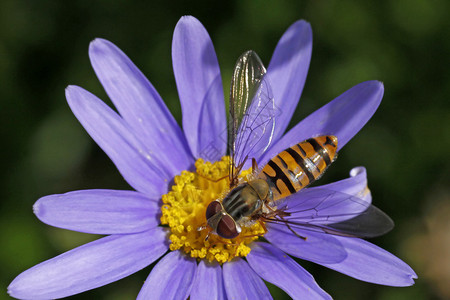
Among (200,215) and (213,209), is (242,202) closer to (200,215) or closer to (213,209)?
(213,209)

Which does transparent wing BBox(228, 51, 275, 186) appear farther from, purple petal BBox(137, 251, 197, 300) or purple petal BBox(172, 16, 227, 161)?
purple petal BBox(137, 251, 197, 300)

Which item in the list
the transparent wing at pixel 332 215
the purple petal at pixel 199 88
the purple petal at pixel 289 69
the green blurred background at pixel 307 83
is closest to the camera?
the transparent wing at pixel 332 215

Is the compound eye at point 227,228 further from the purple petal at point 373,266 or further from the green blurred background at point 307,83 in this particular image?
the green blurred background at point 307,83

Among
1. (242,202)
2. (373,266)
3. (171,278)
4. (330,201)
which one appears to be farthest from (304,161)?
(171,278)

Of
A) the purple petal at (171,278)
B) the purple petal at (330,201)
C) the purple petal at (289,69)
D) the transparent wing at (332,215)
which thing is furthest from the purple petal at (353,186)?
the purple petal at (171,278)

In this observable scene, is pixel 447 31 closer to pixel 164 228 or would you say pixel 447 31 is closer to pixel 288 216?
pixel 288 216

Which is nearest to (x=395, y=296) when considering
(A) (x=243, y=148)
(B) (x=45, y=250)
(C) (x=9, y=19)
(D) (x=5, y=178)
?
(A) (x=243, y=148)

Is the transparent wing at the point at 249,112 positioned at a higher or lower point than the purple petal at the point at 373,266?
higher
